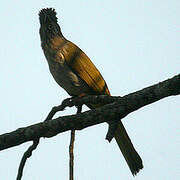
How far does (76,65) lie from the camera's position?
17.7 feet

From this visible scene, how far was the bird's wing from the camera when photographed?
5.32 meters

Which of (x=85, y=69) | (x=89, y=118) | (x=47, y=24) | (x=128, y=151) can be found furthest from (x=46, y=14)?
(x=89, y=118)

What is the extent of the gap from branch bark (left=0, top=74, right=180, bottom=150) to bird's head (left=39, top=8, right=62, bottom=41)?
2618 millimetres

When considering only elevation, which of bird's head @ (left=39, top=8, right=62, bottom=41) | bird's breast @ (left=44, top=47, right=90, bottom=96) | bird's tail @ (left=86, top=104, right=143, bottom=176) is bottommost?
bird's tail @ (left=86, top=104, right=143, bottom=176)

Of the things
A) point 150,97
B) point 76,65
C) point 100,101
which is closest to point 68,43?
point 76,65

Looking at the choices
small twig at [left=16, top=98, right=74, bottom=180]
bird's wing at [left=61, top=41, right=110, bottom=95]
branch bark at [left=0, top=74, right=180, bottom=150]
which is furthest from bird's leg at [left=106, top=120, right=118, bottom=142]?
bird's wing at [left=61, top=41, right=110, bottom=95]

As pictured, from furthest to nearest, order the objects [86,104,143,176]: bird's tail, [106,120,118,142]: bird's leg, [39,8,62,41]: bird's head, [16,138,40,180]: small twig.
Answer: [39,8,62,41]: bird's head → [86,104,143,176]: bird's tail → [106,120,118,142]: bird's leg → [16,138,40,180]: small twig

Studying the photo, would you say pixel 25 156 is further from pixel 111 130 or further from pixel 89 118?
pixel 111 130

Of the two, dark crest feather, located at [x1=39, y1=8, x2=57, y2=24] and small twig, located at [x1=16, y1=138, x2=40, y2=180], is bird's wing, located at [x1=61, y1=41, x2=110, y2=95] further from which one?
small twig, located at [x1=16, y1=138, x2=40, y2=180]

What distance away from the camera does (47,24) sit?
5.94 m

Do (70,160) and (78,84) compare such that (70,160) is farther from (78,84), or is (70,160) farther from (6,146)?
(78,84)

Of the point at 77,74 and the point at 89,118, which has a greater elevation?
the point at 77,74

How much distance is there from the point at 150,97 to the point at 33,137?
1.08 m

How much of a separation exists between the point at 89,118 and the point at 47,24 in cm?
283
